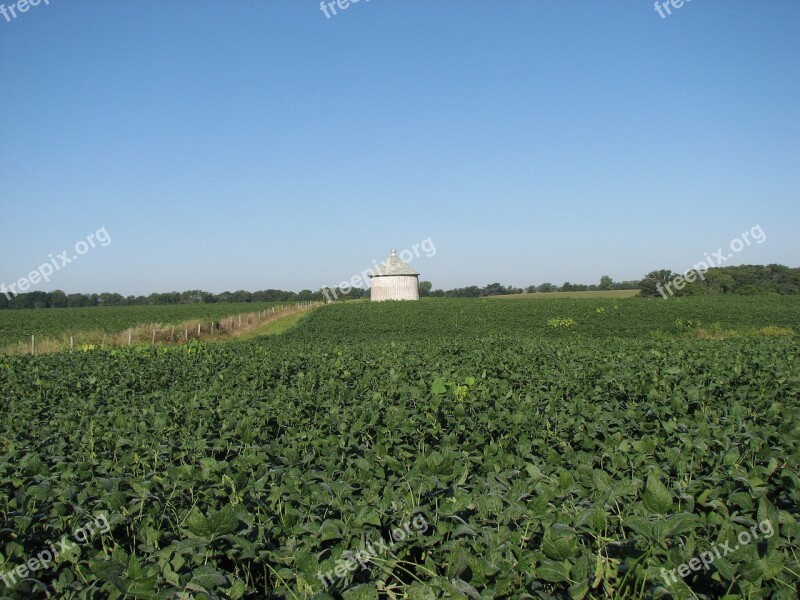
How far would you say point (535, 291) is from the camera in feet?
337

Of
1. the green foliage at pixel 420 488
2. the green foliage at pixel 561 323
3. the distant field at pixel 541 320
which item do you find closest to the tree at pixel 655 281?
the distant field at pixel 541 320

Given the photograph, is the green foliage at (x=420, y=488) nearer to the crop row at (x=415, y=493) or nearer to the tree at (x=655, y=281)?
the crop row at (x=415, y=493)

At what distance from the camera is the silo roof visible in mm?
61406

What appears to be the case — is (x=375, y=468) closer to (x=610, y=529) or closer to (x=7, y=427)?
(x=610, y=529)

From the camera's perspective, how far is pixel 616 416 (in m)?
5.18

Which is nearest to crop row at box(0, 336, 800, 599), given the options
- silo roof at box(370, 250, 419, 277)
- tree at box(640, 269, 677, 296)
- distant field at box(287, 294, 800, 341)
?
distant field at box(287, 294, 800, 341)

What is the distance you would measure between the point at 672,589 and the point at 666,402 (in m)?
4.46

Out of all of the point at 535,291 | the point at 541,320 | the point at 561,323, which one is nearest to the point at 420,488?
the point at 561,323

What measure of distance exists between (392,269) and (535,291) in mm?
48708

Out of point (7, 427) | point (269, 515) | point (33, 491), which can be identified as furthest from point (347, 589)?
point (7, 427)

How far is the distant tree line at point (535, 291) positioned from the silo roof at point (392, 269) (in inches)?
726

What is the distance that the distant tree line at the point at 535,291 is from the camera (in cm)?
6819

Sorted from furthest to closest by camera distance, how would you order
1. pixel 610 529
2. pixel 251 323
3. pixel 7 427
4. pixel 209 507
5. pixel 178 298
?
pixel 178 298 < pixel 251 323 < pixel 7 427 < pixel 209 507 < pixel 610 529

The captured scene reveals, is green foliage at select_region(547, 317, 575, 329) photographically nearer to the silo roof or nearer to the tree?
the silo roof
